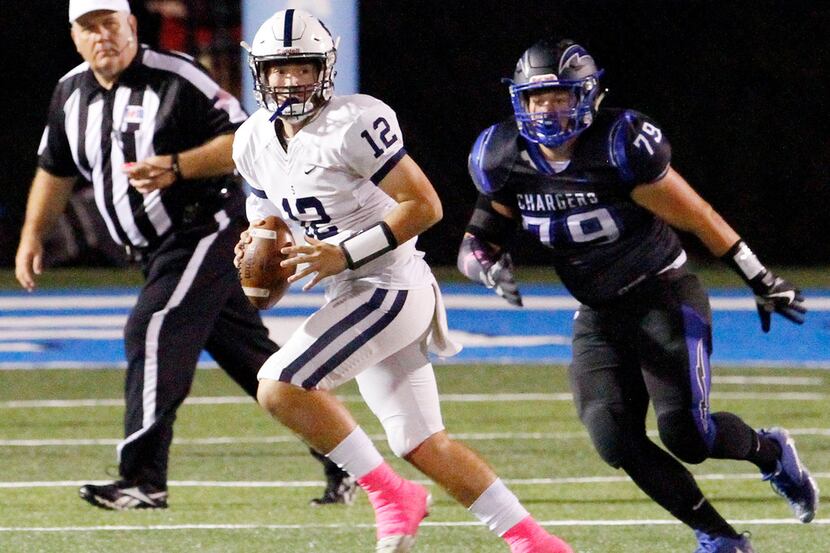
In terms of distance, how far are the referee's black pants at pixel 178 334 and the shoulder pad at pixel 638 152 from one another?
1504 mm

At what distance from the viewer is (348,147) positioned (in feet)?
11.6

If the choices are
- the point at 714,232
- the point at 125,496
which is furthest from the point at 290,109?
the point at 125,496

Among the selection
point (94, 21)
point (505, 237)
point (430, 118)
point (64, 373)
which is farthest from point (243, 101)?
point (505, 237)

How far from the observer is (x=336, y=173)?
3.58 metres

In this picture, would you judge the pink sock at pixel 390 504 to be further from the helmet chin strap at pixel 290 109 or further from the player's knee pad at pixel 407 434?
the helmet chin strap at pixel 290 109

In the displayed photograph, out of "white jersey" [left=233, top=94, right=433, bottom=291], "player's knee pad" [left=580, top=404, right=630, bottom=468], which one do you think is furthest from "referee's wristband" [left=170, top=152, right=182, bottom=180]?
"player's knee pad" [left=580, top=404, right=630, bottom=468]

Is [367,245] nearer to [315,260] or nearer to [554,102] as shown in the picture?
[315,260]

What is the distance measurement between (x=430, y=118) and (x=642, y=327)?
26.8ft

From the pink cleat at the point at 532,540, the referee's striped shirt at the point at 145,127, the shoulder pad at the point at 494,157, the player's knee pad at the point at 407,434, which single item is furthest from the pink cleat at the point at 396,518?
the referee's striped shirt at the point at 145,127

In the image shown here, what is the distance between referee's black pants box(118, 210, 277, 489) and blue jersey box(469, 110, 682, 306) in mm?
1156

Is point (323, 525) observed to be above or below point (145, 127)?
below

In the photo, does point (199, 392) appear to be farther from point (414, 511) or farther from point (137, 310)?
point (414, 511)

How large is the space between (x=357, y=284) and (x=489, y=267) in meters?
0.42

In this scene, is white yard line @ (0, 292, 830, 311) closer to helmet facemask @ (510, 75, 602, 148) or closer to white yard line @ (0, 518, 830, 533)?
white yard line @ (0, 518, 830, 533)
